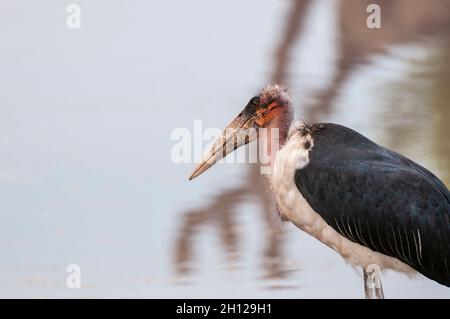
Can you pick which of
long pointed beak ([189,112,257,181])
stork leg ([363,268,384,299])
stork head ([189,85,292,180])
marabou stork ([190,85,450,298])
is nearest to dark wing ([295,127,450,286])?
marabou stork ([190,85,450,298])

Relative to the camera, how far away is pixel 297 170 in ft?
20.1

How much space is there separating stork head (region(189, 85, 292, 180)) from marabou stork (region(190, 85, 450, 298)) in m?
0.16

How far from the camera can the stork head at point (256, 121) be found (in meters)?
6.45

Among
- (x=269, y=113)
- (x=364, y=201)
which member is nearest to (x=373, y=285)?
(x=364, y=201)

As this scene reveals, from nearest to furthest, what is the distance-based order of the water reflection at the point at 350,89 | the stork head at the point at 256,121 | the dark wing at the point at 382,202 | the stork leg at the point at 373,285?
the dark wing at the point at 382,202
the stork leg at the point at 373,285
the stork head at the point at 256,121
the water reflection at the point at 350,89

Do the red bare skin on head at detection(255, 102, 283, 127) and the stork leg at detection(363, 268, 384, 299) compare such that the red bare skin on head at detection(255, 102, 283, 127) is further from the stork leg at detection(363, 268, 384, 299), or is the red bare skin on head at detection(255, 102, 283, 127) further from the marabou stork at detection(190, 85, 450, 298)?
the stork leg at detection(363, 268, 384, 299)

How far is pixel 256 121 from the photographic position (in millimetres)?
6496

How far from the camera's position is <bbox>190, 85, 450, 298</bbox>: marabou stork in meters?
5.97

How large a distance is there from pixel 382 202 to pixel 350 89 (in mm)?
→ 3832

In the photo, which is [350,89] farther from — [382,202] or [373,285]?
[382,202]

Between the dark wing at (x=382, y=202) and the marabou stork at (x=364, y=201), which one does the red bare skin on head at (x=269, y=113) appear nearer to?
the marabou stork at (x=364, y=201)

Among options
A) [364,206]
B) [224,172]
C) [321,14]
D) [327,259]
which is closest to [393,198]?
[364,206]

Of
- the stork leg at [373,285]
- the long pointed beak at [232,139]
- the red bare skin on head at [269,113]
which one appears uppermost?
the red bare skin on head at [269,113]

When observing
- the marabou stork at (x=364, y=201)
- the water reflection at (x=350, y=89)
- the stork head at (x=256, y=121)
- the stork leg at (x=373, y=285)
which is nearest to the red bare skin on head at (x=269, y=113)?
the stork head at (x=256, y=121)
